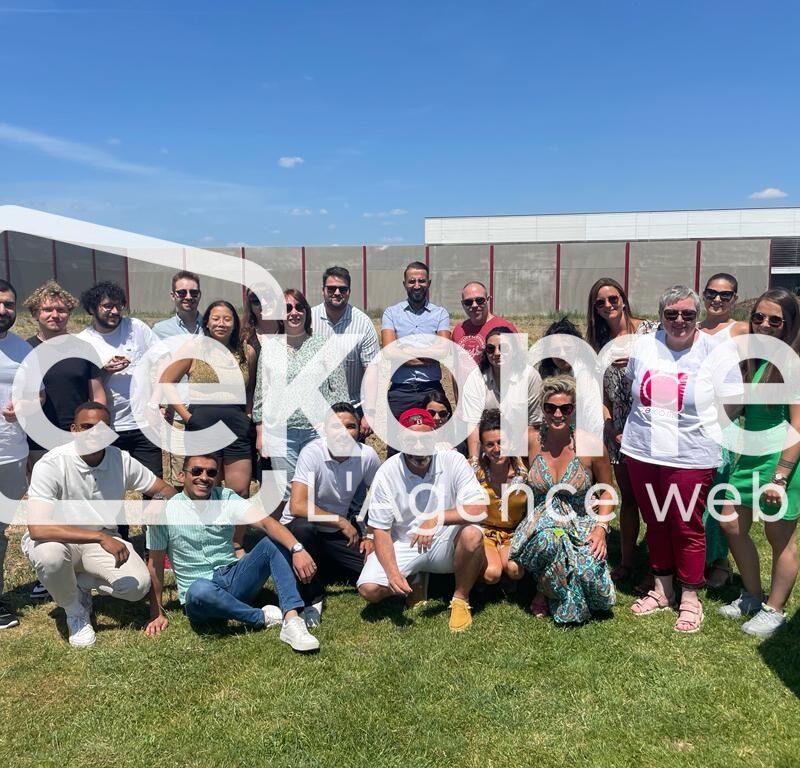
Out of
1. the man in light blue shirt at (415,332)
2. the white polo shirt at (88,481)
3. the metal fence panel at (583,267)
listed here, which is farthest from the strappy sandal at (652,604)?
the metal fence panel at (583,267)

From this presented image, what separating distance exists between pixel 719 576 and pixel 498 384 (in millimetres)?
1945

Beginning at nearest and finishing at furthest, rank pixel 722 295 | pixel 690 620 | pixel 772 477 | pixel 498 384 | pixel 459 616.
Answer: pixel 772 477 → pixel 690 620 → pixel 459 616 → pixel 722 295 → pixel 498 384

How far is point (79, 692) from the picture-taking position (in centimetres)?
334

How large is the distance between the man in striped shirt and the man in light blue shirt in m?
0.19

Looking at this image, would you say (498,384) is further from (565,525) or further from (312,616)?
(312,616)

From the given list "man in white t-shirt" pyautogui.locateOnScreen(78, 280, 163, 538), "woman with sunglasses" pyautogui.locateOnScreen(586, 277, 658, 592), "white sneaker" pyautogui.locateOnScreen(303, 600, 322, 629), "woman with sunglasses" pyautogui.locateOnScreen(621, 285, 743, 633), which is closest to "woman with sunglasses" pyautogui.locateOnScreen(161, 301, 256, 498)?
"man in white t-shirt" pyautogui.locateOnScreen(78, 280, 163, 538)

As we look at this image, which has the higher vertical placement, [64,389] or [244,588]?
[64,389]

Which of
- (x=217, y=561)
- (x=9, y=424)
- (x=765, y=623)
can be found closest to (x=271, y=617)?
(x=217, y=561)

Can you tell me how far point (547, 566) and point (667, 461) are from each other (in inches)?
36.4

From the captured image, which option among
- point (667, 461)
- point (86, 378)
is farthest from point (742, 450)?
point (86, 378)

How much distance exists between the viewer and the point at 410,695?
3223 mm

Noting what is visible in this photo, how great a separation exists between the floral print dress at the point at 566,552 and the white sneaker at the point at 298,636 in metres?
1.30

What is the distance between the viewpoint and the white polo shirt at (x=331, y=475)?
431 cm

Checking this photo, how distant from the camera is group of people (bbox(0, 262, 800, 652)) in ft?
12.2
